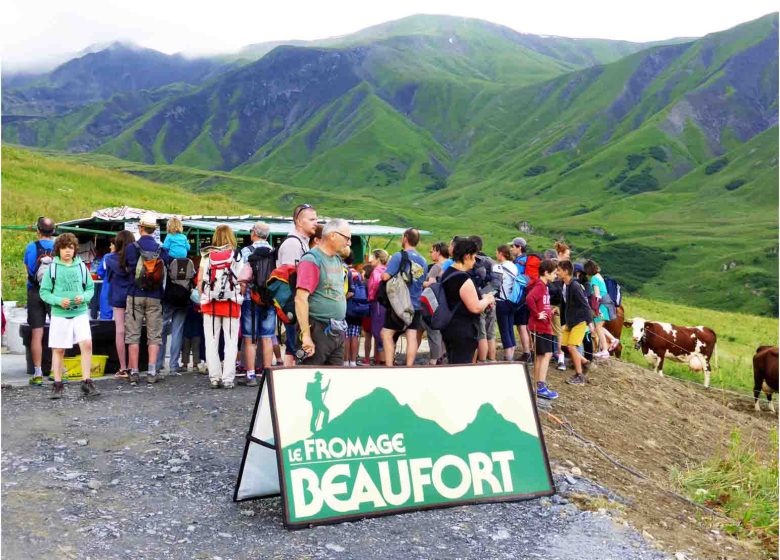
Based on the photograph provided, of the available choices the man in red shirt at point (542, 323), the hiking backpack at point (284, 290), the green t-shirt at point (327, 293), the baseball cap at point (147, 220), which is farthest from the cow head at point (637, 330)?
the baseball cap at point (147, 220)

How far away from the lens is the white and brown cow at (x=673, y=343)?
54.6 ft

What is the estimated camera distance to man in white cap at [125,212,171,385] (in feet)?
32.3

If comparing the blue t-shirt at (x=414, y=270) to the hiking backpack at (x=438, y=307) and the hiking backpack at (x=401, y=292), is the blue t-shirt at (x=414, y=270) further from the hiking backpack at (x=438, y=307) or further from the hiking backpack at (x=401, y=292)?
the hiking backpack at (x=438, y=307)

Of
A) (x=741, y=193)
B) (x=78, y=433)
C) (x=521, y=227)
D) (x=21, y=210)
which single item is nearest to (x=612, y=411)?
(x=78, y=433)

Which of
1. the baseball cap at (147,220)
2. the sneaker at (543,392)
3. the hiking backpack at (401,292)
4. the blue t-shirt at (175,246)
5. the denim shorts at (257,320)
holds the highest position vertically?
the baseball cap at (147,220)

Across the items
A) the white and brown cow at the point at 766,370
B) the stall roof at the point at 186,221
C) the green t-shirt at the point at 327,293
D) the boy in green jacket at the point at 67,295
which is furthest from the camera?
the stall roof at the point at 186,221

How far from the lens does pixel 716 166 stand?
6624 inches

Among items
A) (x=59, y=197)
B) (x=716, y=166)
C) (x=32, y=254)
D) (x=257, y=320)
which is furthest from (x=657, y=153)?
(x=32, y=254)

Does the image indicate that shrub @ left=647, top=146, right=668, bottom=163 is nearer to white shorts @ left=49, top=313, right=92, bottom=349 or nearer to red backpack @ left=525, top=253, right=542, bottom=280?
red backpack @ left=525, top=253, right=542, bottom=280

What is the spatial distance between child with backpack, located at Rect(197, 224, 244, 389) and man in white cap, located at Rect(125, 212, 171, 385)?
740 millimetres

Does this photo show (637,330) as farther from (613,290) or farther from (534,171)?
(534,171)

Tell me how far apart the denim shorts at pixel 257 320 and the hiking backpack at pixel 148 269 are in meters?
1.26

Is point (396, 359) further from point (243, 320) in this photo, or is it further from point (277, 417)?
point (277, 417)

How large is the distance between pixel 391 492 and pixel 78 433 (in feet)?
13.2
